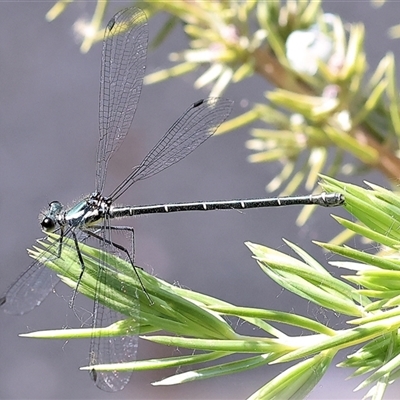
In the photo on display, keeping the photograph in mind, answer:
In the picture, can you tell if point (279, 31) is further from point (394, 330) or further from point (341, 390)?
point (341, 390)

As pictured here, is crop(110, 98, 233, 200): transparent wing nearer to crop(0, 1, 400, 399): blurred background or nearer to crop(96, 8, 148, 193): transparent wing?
crop(96, 8, 148, 193): transparent wing

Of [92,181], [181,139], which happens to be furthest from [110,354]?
[92,181]

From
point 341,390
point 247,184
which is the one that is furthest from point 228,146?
point 341,390

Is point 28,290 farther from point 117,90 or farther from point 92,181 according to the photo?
point 92,181

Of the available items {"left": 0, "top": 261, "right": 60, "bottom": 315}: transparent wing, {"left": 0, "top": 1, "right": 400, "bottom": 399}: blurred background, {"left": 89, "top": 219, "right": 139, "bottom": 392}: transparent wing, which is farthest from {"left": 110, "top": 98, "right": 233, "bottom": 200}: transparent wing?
{"left": 0, "top": 1, "right": 400, "bottom": 399}: blurred background

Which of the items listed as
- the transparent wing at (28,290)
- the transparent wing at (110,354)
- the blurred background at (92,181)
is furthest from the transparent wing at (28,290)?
the blurred background at (92,181)

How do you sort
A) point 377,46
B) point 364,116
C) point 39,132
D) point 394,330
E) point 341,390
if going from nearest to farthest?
point 394,330 → point 364,116 → point 341,390 → point 377,46 → point 39,132

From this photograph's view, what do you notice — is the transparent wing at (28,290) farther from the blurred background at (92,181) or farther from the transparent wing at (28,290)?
the blurred background at (92,181)
